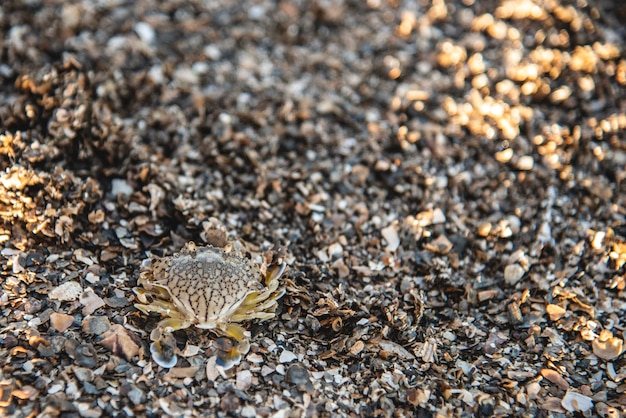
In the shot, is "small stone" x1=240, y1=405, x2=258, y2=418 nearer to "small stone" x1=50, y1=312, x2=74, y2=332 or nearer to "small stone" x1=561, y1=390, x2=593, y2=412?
"small stone" x1=50, y1=312, x2=74, y2=332

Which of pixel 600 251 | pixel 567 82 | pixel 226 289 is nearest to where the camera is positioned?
pixel 226 289

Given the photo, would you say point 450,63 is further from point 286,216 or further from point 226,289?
point 226,289

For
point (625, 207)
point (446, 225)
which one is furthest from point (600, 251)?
point (446, 225)

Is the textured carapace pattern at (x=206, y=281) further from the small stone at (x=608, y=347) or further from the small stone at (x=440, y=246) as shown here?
the small stone at (x=608, y=347)

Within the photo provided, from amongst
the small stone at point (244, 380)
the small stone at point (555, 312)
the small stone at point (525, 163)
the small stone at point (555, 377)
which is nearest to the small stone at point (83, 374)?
the small stone at point (244, 380)

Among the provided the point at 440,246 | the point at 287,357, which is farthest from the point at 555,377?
the point at 287,357

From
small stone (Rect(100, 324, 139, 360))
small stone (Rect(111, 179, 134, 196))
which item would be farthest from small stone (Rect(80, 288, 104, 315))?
small stone (Rect(111, 179, 134, 196))
